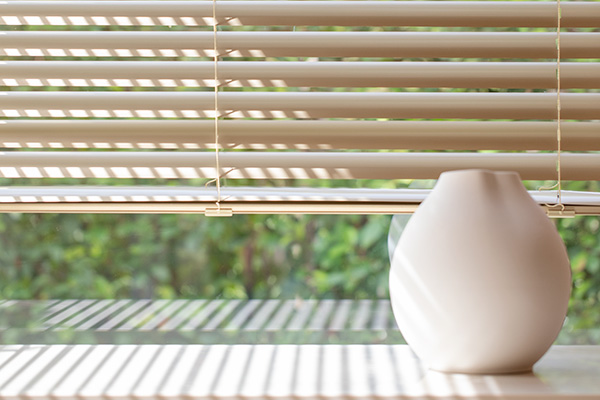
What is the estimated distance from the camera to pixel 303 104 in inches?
40.4

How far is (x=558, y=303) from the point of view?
80 cm

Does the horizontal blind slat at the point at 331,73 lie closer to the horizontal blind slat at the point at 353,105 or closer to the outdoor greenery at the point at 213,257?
the horizontal blind slat at the point at 353,105

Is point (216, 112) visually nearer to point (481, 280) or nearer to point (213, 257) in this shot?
point (481, 280)

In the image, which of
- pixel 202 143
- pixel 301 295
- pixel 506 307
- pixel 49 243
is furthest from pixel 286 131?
pixel 49 243

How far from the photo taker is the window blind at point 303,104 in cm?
102

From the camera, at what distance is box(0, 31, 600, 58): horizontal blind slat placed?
1028 mm

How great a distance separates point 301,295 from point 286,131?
630mm

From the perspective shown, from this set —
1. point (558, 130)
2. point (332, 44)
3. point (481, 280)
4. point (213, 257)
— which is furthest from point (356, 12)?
point (213, 257)

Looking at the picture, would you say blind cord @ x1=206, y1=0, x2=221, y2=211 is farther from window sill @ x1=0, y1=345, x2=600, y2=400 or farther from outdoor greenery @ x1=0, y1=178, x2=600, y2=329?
outdoor greenery @ x1=0, y1=178, x2=600, y2=329

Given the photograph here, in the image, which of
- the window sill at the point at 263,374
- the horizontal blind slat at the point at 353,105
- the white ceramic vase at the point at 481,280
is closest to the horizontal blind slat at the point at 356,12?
the horizontal blind slat at the point at 353,105

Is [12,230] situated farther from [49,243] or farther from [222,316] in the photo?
[222,316]

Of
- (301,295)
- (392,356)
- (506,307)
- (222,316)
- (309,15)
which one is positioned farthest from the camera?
(301,295)

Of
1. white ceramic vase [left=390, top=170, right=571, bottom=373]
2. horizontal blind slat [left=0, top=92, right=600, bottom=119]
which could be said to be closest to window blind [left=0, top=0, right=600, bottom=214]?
horizontal blind slat [left=0, top=92, right=600, bottom=119]

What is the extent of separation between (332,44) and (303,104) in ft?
0.32
